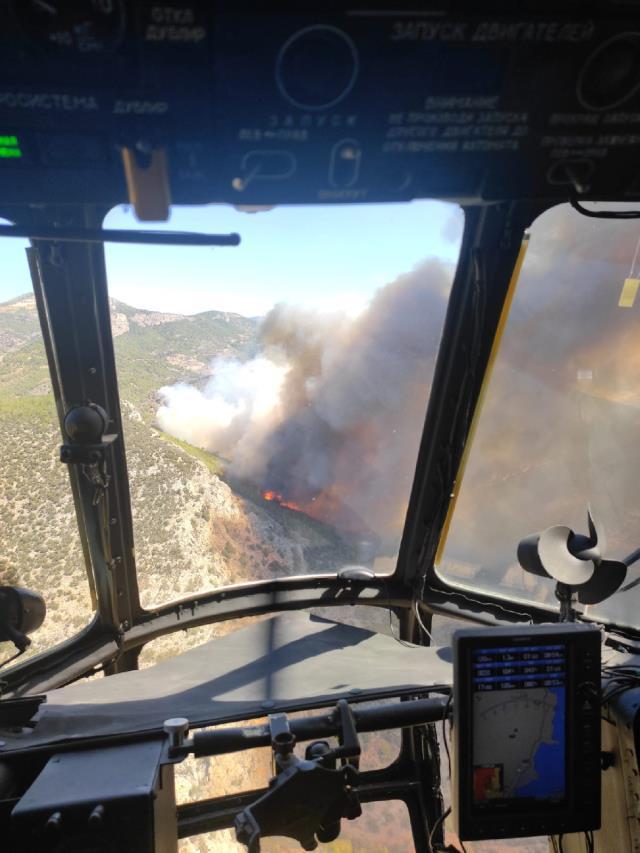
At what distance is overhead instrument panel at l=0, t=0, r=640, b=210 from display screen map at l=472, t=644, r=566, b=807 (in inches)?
58.9

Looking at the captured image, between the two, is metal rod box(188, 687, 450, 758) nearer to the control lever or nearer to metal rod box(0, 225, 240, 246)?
the control lever

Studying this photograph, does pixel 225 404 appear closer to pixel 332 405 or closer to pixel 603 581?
pixel 332 405

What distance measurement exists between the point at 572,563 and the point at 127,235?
191cm

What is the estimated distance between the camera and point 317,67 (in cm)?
122

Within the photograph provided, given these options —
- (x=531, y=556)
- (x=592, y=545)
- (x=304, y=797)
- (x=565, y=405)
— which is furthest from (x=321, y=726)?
(x=565, y=405)

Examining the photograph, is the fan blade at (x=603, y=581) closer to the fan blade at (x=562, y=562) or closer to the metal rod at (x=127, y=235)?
the fan blade at (x=562, y=562)

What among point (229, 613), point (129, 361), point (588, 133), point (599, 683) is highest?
point (588, 133)

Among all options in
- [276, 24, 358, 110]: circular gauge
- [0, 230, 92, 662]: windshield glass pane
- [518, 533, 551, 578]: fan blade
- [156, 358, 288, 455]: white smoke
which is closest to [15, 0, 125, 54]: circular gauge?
[276, 24, 358, 110]: circular gauge

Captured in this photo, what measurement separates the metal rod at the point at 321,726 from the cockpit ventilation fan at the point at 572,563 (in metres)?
0.65

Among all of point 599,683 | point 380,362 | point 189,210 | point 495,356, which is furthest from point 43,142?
point 599,683

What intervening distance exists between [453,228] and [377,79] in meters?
0.93

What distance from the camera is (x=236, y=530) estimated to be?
2.84 metres

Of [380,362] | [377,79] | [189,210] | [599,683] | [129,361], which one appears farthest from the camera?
[380,362]

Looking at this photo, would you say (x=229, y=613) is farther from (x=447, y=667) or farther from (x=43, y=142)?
(x=43, y=142)
